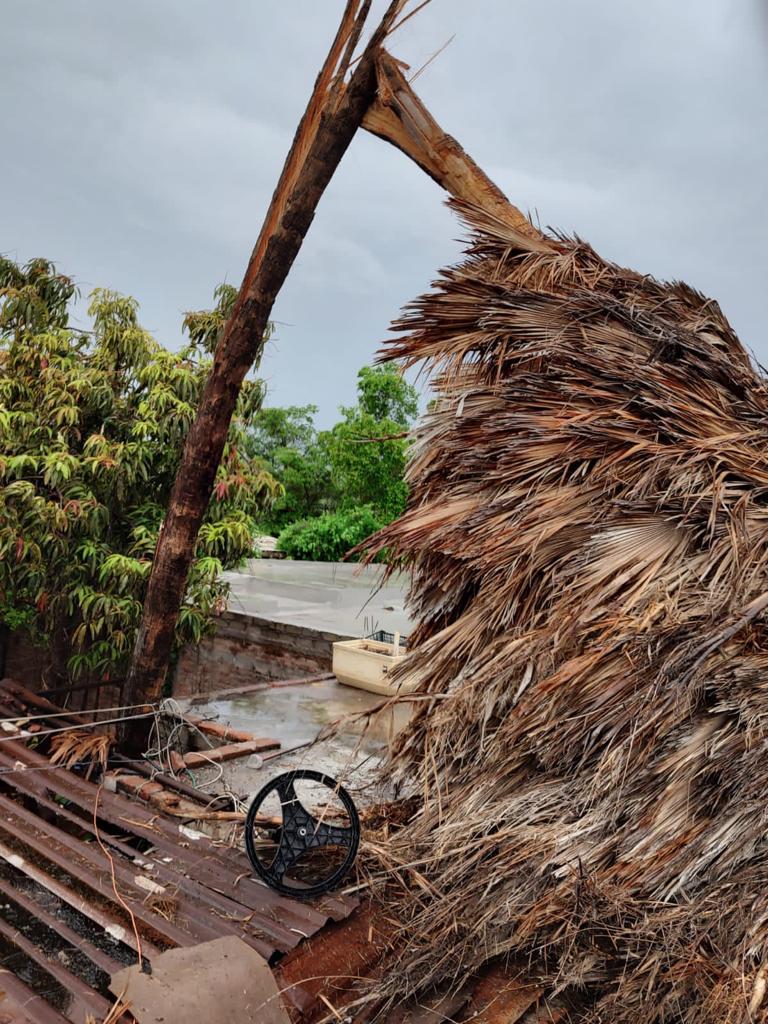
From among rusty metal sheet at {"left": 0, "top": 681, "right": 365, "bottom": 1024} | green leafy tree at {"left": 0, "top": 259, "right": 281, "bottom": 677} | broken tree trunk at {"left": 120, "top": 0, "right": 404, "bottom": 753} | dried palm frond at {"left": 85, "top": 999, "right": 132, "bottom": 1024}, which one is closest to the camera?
dried palm frond at {"left": 85, "top": 999, "right": 132, "bottom": 1024}

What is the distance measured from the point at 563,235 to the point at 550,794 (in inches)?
96.5

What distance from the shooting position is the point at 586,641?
263cm

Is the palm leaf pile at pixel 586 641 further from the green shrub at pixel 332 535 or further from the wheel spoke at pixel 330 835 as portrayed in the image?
the green shrub at pixel 332 535

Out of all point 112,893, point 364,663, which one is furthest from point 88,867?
point 364,663

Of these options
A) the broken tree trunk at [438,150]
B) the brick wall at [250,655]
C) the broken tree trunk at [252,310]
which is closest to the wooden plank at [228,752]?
the broken tree trunk at [252,310]

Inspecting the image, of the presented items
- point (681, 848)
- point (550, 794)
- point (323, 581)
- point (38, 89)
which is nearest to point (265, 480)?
point (550, 794)

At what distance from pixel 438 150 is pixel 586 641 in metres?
2.46

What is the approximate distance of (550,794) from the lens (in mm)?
2580

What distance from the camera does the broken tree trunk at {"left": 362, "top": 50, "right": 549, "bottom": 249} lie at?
368cm

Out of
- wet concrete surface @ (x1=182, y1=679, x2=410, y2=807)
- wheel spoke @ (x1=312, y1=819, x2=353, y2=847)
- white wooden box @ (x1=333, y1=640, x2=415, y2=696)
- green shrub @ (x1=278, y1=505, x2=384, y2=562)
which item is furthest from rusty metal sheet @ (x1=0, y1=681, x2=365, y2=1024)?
green shrub @ (x1=278, y1=505, x2=384, y2=562)

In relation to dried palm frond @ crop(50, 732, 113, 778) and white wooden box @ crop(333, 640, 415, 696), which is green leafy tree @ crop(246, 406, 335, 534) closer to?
white wooden box @ crop(333, 640, 415, 696)

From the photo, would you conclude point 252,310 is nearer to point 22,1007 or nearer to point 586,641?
point 586,641

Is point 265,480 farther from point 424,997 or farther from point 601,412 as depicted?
point 424,997

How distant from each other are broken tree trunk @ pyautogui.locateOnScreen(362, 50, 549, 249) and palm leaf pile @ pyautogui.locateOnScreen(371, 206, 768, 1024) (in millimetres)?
157
